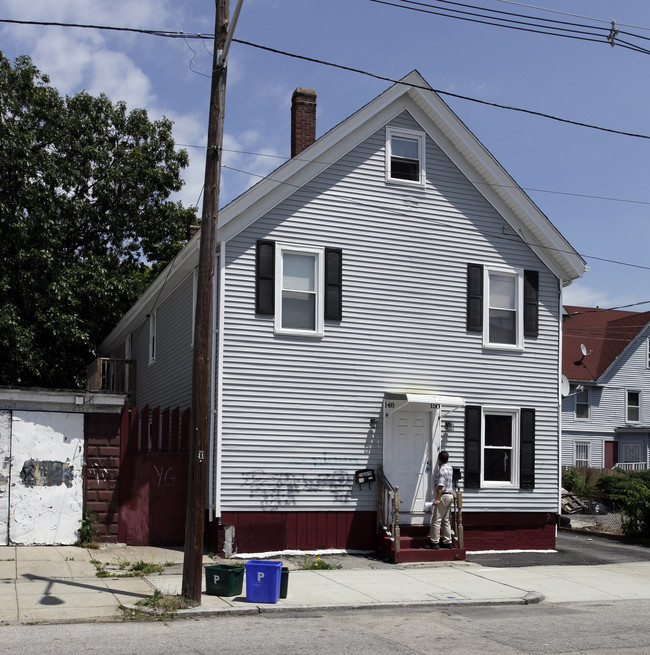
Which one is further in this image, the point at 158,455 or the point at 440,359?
the point at 440,359

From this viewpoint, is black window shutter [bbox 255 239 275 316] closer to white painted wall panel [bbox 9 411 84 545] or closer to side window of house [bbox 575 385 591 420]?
white painted wall panel [bbox 9 411 84 545]

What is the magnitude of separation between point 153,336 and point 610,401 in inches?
1020

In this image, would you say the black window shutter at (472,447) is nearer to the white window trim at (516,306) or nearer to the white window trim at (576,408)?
the white window trim at (516,306)

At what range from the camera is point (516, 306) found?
17859mm

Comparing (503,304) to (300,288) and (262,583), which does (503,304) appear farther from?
(262,583)

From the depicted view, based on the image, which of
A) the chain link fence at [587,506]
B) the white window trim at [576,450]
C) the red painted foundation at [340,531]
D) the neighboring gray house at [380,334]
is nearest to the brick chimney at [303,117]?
the neighboring gray house at [380,334]

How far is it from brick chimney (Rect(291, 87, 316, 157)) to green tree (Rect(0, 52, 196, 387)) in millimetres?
11323

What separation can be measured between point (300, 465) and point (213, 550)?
87.0 inches

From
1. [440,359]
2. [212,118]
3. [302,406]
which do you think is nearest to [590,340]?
[440,359]

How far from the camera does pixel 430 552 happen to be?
1523 centimetres

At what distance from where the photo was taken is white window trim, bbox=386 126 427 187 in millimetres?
16922

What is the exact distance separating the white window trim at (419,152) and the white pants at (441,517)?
641 cm

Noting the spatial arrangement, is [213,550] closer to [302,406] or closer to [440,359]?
[302,406]

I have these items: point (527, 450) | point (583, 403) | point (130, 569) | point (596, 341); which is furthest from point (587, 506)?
point (130, 569)
